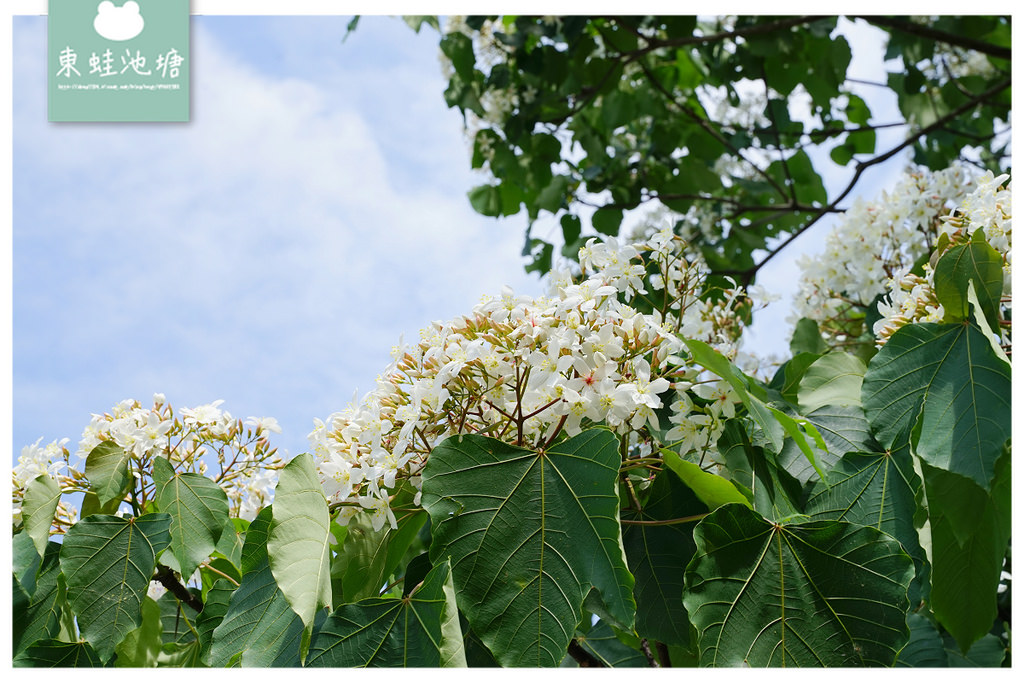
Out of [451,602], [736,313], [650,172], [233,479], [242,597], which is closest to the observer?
[451,602]

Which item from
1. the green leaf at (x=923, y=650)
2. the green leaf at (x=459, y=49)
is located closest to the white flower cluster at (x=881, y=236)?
the green leaf at (x=923, y=650)

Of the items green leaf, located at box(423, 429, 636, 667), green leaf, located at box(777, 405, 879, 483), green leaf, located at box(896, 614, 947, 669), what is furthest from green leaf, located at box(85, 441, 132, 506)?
green leaf, located at box(896, 614, 947, 669)

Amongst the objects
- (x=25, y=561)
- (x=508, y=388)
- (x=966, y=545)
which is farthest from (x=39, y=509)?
(x=966, y=545)

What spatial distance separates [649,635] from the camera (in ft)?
3.44

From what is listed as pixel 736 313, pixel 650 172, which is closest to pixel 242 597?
pixel 736 313

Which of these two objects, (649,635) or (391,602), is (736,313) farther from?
(391,602)

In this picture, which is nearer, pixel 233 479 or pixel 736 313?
pixel 233 479

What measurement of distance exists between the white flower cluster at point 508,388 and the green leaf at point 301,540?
0.05 meters

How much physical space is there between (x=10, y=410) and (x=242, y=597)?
427 millimetres

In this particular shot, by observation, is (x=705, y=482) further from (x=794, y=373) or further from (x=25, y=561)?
(x=25, y=561)

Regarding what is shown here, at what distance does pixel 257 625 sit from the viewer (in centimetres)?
96

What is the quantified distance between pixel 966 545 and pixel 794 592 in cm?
30

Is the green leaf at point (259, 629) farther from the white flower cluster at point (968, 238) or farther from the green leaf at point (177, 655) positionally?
the white flower cluster at point (968, 238)

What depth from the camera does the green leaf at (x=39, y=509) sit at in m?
1.09
